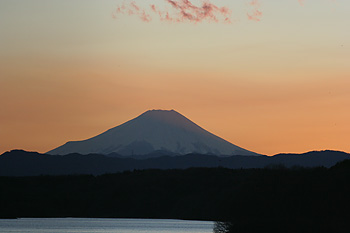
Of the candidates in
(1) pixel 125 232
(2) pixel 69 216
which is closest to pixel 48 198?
(2) pixel 69 216

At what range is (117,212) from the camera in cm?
19912

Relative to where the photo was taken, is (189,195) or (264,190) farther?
(189,195)

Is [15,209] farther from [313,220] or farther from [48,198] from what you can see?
[313,220]

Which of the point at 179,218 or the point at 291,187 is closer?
the point at 291,187

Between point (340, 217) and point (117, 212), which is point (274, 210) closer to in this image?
point (340, 217)

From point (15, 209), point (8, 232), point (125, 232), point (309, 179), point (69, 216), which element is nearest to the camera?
point (309, 179)

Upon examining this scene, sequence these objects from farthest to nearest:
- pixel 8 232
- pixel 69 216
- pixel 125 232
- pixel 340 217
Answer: pixel 69 216, pixel 125 232, pixel 8 232, pixel 340 217

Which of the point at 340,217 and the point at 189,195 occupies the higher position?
the point at 189,195

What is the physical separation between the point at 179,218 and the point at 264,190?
101 metres

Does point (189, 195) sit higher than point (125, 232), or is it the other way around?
point (189, 195)

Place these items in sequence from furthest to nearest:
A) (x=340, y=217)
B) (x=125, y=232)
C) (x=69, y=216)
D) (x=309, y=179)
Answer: (x=69, y=216)
(x=125, y=232)
(x=309, y=179)
(x=340, y=217)

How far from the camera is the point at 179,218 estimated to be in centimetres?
19375

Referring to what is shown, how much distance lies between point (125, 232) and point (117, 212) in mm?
83253

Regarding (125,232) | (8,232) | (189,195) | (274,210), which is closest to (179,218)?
(189,195)
